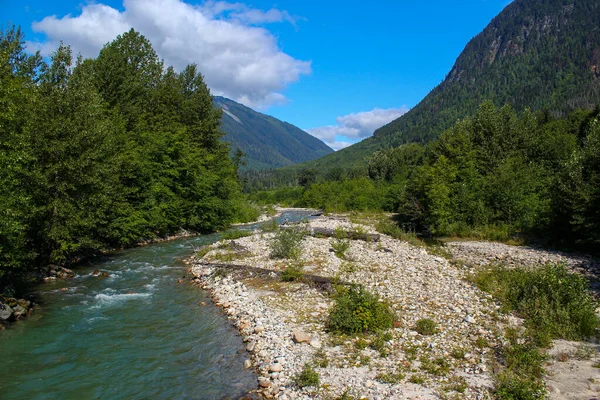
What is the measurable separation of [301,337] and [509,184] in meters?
29.9

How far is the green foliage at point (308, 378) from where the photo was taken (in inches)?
347

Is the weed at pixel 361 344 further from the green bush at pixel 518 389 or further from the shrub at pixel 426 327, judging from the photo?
the green bush at pixel 518 389

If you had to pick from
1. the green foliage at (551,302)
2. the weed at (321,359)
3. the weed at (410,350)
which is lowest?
the weed at (321,359)

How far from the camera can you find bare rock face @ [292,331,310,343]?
11.1 metres

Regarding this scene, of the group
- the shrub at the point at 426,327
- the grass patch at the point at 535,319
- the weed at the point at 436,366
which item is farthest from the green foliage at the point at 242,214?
the weed at the point at 436,366

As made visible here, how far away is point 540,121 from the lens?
67.0 meters

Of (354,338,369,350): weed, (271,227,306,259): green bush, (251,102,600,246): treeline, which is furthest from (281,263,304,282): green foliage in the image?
(251,102,600,246): treeline

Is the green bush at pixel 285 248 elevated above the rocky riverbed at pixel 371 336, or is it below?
above

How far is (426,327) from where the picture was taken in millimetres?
11062

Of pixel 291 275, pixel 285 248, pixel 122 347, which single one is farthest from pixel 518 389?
pixel 285 248

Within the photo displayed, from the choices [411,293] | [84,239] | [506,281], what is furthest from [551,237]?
[84,239]

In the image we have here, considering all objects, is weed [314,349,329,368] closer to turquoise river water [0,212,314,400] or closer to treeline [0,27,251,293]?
turquoise river water [0,212,314,400]

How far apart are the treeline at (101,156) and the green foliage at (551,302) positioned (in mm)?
17838

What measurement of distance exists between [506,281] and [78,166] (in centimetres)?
2150
